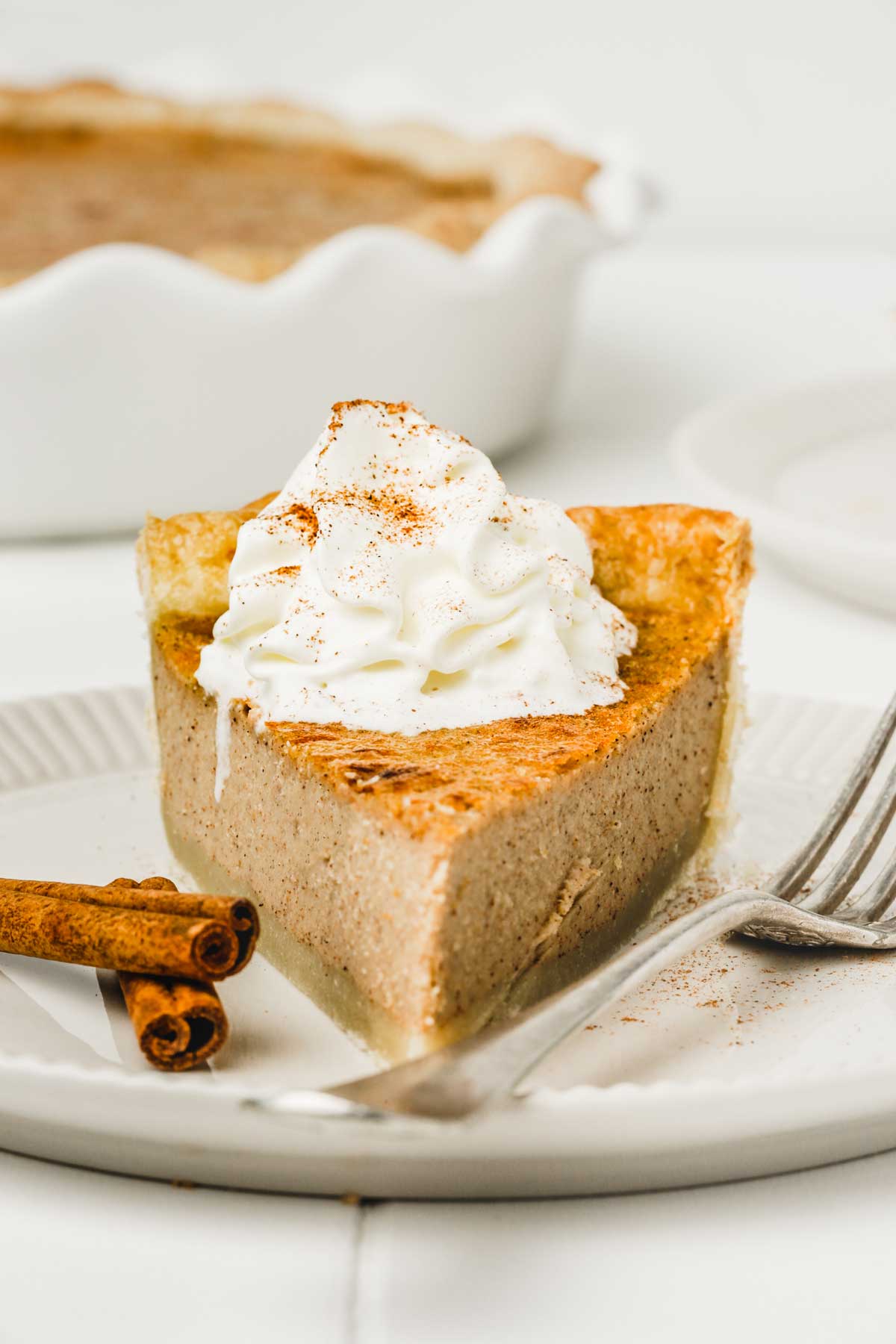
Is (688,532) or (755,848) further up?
(688,532)

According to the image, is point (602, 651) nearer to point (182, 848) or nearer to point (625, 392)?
point (182, 848)

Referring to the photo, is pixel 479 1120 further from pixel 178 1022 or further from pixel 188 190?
pixel 188 190

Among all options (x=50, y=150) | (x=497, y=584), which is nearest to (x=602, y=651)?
(x=497, y=584)

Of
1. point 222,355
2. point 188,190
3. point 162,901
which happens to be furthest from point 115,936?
point 188,190

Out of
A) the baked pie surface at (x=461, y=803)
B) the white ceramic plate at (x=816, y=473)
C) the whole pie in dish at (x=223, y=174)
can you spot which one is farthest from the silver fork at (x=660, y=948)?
the whole pie in dish at (x=223, y=174)

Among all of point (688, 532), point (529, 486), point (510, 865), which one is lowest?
point (529, 486)

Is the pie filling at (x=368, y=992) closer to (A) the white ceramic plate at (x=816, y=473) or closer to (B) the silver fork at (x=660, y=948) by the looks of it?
(B) the silver fork at (x=660, y=948)

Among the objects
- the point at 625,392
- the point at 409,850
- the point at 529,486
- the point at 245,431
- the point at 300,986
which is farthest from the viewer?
the point at 625,392
